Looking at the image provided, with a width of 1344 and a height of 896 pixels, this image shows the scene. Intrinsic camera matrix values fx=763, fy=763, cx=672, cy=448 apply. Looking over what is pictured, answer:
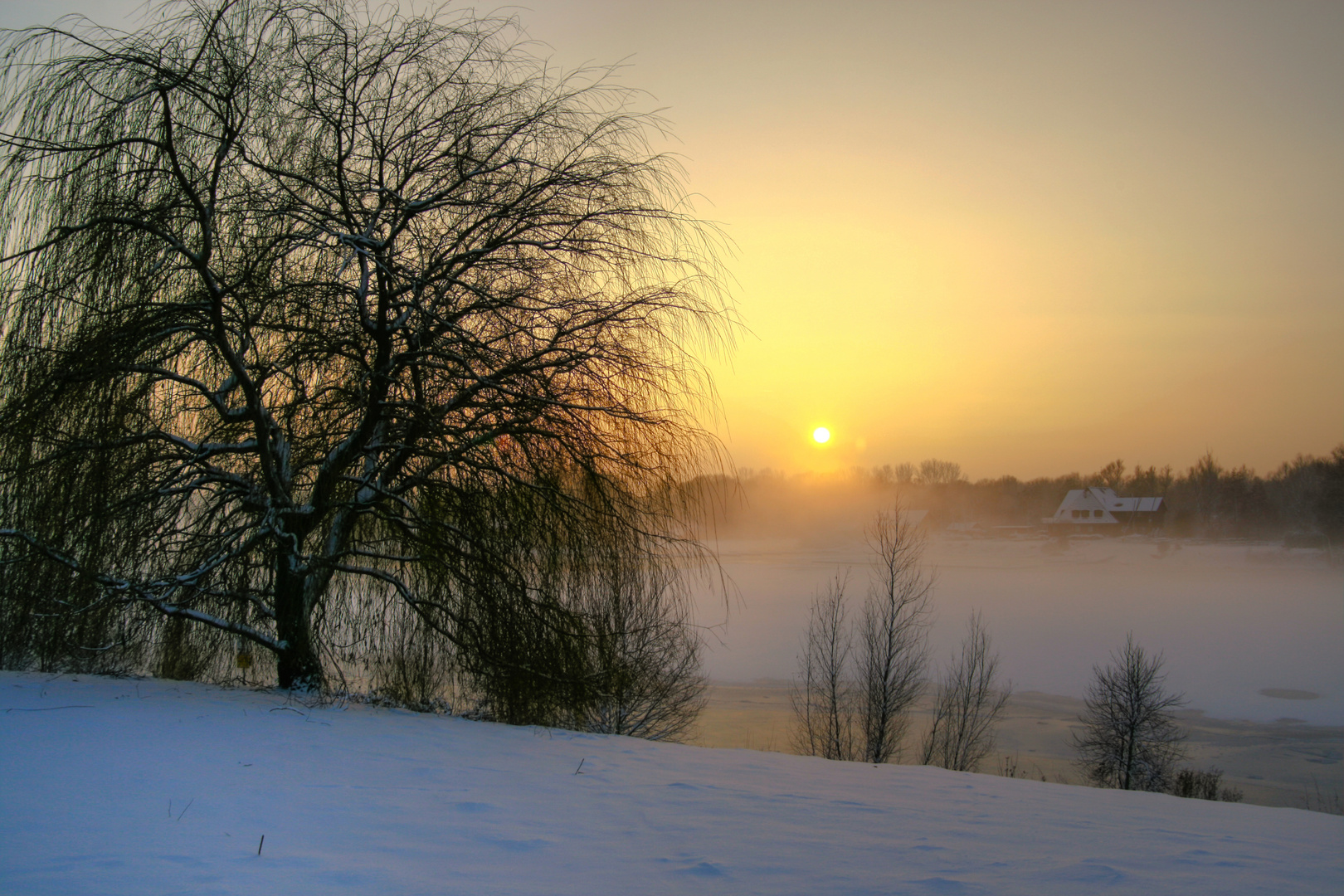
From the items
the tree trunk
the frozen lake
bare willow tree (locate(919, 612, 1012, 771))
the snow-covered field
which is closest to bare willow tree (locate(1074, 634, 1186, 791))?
bare willow tree (locate(919, 612, 1012, 771))

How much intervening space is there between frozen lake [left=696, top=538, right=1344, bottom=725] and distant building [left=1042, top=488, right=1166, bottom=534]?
246 centimetres

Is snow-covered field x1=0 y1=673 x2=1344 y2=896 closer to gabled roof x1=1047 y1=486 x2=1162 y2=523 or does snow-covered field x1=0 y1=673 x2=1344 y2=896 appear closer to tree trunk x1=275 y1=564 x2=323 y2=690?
tree trunk x1=275 y1=564 x2=323 y2=690

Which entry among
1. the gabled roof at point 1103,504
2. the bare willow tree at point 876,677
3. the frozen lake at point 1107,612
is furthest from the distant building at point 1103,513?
the bare willow tree at point 876,677

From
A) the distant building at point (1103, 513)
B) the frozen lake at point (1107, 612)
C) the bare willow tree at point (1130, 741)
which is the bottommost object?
the frozen lake at point (1107, 612)

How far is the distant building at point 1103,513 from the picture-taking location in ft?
292

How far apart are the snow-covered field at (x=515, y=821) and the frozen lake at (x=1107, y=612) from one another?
79.0ft

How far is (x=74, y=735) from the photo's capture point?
409 centimetres

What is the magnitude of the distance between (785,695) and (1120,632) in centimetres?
4112

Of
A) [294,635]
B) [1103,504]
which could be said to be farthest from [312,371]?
[1103,504]

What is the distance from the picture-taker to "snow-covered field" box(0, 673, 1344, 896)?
8.74 ft

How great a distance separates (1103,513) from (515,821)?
338 feet

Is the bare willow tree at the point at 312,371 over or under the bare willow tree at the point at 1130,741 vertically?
over

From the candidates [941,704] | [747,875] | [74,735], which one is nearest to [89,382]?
[74,735]

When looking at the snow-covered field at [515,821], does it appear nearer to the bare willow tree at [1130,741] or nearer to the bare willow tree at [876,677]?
the bare willow tree at [876,677]
